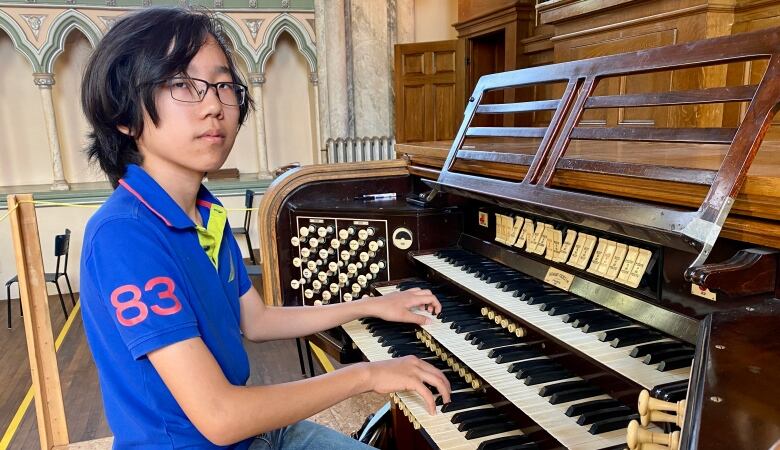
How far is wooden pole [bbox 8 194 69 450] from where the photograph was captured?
109 inches

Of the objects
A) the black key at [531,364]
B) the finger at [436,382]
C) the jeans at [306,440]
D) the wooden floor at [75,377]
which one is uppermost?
the finger at [436,382]

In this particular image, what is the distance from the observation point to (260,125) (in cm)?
777

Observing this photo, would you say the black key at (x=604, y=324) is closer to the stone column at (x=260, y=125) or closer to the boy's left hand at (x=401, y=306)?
the boy's left hand at (x=401, y=306)

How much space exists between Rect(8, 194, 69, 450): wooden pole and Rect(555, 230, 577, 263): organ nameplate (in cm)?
245

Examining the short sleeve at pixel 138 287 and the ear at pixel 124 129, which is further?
the ear at pixel 124 129

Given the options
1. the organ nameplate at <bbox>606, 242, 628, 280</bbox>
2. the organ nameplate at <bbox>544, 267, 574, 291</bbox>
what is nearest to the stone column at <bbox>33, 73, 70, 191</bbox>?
the organ nameplate at <bbox>544, 267, 574, 291</bbox>

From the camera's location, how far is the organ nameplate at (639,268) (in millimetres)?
1368

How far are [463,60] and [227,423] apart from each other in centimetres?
595

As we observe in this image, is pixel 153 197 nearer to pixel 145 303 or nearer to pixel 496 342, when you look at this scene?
pixel 145 303

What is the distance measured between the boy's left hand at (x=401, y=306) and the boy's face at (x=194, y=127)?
732mm

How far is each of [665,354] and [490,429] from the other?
0.45 metres

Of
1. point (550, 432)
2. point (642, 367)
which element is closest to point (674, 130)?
point (642, 367)

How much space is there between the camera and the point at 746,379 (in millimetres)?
673

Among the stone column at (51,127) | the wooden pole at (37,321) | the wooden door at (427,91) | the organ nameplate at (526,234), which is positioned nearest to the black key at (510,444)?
the organ nameplate at (526,234)
